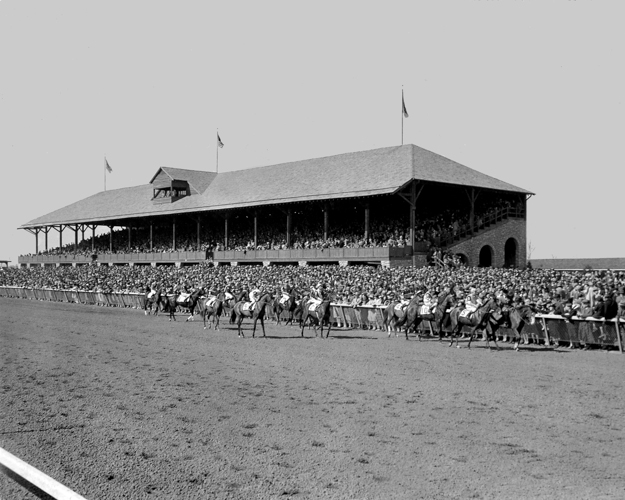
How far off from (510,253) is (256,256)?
1579 centimetres

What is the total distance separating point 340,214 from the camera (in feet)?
143

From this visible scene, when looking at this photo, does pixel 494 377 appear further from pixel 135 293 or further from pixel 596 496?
pixel 135 293

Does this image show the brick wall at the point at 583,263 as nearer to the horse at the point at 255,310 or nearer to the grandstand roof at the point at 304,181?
the grandstand roof at the point at 304,181

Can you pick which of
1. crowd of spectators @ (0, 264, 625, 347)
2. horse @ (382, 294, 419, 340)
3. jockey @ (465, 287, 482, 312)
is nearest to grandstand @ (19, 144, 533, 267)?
crowd of spectators @ (0, 264, 625, 347)

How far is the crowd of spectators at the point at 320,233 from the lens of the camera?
3703 cm

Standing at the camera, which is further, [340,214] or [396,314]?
[340,214]

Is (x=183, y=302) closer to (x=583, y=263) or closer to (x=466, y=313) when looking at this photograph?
(x=466, y=313)

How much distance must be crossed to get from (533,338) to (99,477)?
46.8 feet

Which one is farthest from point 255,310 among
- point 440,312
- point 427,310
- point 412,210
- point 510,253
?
point 510,253

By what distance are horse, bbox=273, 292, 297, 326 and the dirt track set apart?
5.60 metres

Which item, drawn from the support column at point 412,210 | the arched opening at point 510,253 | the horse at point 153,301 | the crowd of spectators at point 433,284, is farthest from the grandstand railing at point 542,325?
the arched opening at point 510,253

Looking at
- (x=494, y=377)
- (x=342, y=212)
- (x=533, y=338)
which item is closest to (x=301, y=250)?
(x=342, y=212)

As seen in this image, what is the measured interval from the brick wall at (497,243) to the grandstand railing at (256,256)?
2.70 meters

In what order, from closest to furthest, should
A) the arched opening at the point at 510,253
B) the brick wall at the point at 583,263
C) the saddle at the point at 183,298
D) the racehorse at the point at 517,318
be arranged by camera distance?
1. the racehorse at the point at 517,318
2. the saddle at the point at 183,298
3. the arched opening at the point at 510,253
4. the brick wall at the point at 583,263
